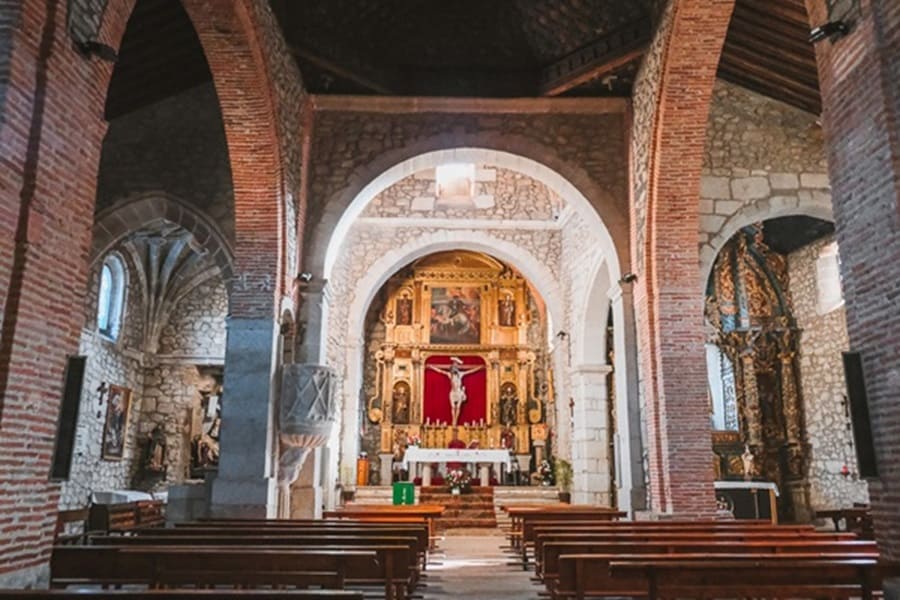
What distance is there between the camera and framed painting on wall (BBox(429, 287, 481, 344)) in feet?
74.4

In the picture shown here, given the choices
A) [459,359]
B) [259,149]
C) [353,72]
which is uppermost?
[353,72]

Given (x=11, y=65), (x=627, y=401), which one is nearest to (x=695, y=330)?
(x=627, y=401)

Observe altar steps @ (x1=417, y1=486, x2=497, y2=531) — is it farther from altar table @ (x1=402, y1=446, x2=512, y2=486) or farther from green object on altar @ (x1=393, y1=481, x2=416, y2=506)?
green object on altar @ (x1=393, y1=481, x2=416, y2=506)

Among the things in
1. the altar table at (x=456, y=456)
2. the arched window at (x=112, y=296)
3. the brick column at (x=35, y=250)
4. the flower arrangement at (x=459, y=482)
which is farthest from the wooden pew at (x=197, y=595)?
the altar table at (x=456, y=456)

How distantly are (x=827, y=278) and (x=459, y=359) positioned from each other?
34.4ft

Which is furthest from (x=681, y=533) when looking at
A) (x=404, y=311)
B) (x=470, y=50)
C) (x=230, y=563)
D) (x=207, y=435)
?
(x=404, y=311)

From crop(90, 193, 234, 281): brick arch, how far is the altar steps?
7743 millimetres

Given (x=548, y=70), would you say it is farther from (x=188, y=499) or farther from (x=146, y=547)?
(x=146, y=547)

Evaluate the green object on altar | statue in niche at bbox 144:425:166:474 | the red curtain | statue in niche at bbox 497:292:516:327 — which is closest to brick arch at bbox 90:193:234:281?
the green object on altar

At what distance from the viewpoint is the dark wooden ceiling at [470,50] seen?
10.2 meters

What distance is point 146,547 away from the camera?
16.3 ft

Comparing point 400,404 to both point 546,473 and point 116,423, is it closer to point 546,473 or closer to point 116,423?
point 546,473

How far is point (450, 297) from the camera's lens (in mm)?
22859

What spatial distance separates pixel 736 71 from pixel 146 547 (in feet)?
33.8
